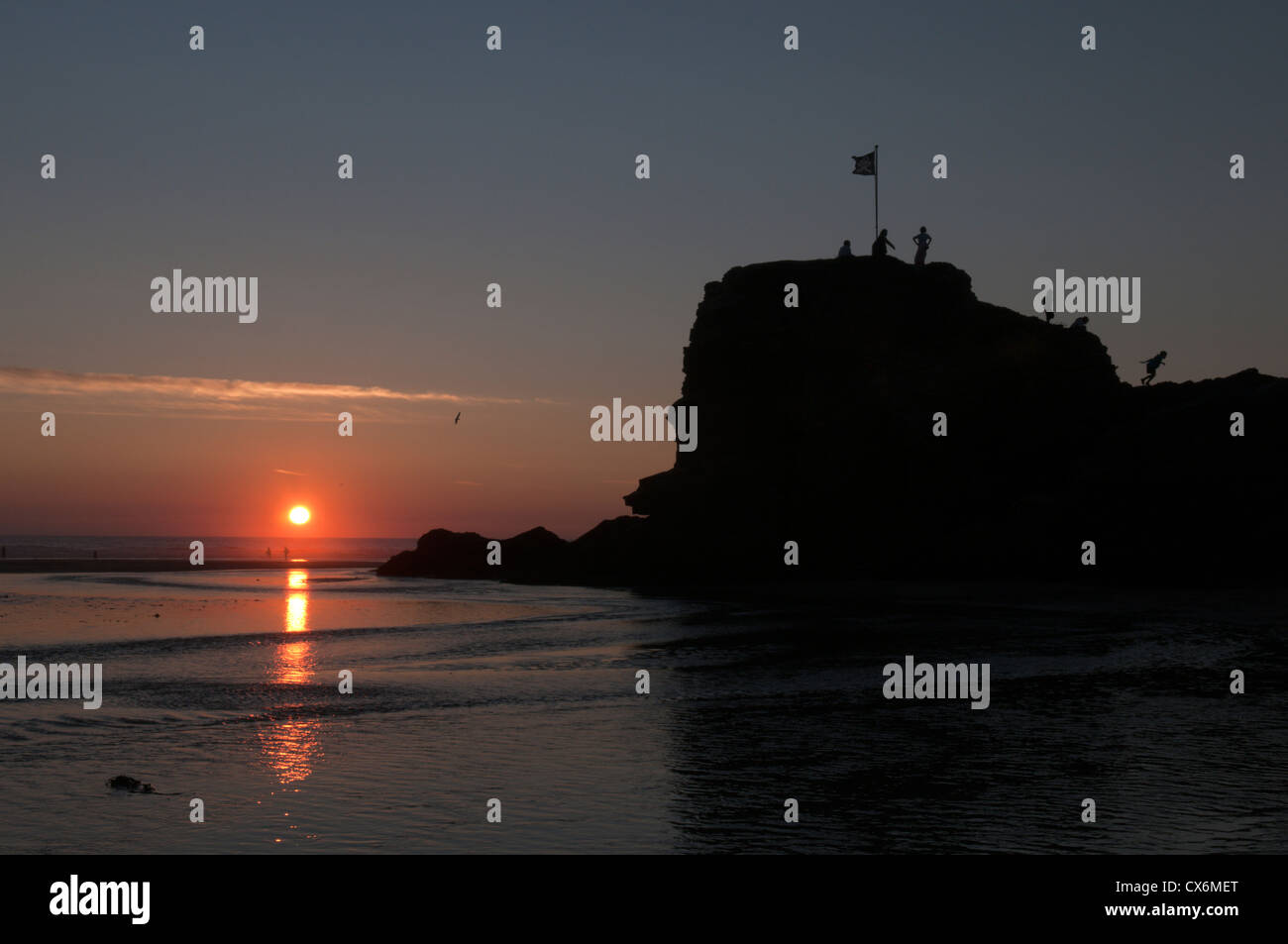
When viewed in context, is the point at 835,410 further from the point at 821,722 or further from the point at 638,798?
the point at 638,798

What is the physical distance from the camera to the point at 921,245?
72000 millimetres

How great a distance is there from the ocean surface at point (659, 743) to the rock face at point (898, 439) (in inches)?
911

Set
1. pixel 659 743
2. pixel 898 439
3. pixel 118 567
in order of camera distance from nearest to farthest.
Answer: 1. pixel 659 743
2. pixel 898 439
3. pixel 118 567

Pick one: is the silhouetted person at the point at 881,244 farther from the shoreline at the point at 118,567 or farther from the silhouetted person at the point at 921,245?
the shoreline at the point at 118,567

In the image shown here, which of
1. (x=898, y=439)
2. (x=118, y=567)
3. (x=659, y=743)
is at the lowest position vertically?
(x=118, y=567)

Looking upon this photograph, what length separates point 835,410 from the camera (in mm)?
69062

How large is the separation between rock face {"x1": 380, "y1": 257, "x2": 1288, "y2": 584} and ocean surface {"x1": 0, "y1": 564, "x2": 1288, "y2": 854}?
23152 millimetres

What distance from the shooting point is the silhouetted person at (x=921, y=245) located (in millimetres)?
71688

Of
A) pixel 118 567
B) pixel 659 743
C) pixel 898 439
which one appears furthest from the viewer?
pixel 118 567

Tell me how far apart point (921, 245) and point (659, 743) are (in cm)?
5976

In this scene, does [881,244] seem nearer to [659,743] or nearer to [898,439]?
[898,439]

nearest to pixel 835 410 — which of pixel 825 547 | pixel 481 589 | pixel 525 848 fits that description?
pixel 825 547

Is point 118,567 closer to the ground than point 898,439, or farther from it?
closer to the ground

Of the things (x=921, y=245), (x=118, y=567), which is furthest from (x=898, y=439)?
(x=118, y=567)
